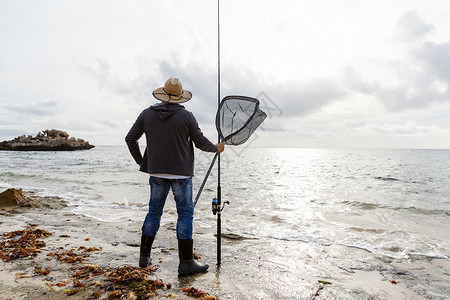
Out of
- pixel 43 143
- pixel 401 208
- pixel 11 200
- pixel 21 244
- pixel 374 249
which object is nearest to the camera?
pixel 21 244

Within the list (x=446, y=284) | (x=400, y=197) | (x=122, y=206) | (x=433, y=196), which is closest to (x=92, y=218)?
(x=122, y=206)

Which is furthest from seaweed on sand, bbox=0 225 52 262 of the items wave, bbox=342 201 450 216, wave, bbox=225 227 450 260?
wave, bbox=342 201 450 216

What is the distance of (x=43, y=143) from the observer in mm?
85375

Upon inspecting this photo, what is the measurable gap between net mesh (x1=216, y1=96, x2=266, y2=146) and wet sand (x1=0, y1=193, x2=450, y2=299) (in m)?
1.91

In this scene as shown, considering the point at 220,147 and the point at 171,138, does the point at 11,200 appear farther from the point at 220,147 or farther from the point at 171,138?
the point at 220,147

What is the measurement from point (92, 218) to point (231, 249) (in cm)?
436

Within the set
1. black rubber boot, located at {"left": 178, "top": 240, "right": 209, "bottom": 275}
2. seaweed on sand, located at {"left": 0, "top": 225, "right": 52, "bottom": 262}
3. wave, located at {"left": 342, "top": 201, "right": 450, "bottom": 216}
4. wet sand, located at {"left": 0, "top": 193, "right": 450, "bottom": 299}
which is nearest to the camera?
wet sand, located at {"left": 0, "top": 193, "right": 450, "bottom": 299}

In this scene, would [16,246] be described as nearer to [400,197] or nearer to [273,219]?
[273,219]

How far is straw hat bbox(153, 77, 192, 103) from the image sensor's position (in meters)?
3.48

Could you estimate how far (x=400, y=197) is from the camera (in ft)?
45.4

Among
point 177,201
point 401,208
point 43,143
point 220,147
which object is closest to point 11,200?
point 177,201

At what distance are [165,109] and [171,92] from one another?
0.30m

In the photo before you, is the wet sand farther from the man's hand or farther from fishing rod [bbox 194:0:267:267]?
the man's hand

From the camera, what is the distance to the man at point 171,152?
10.9 feet
